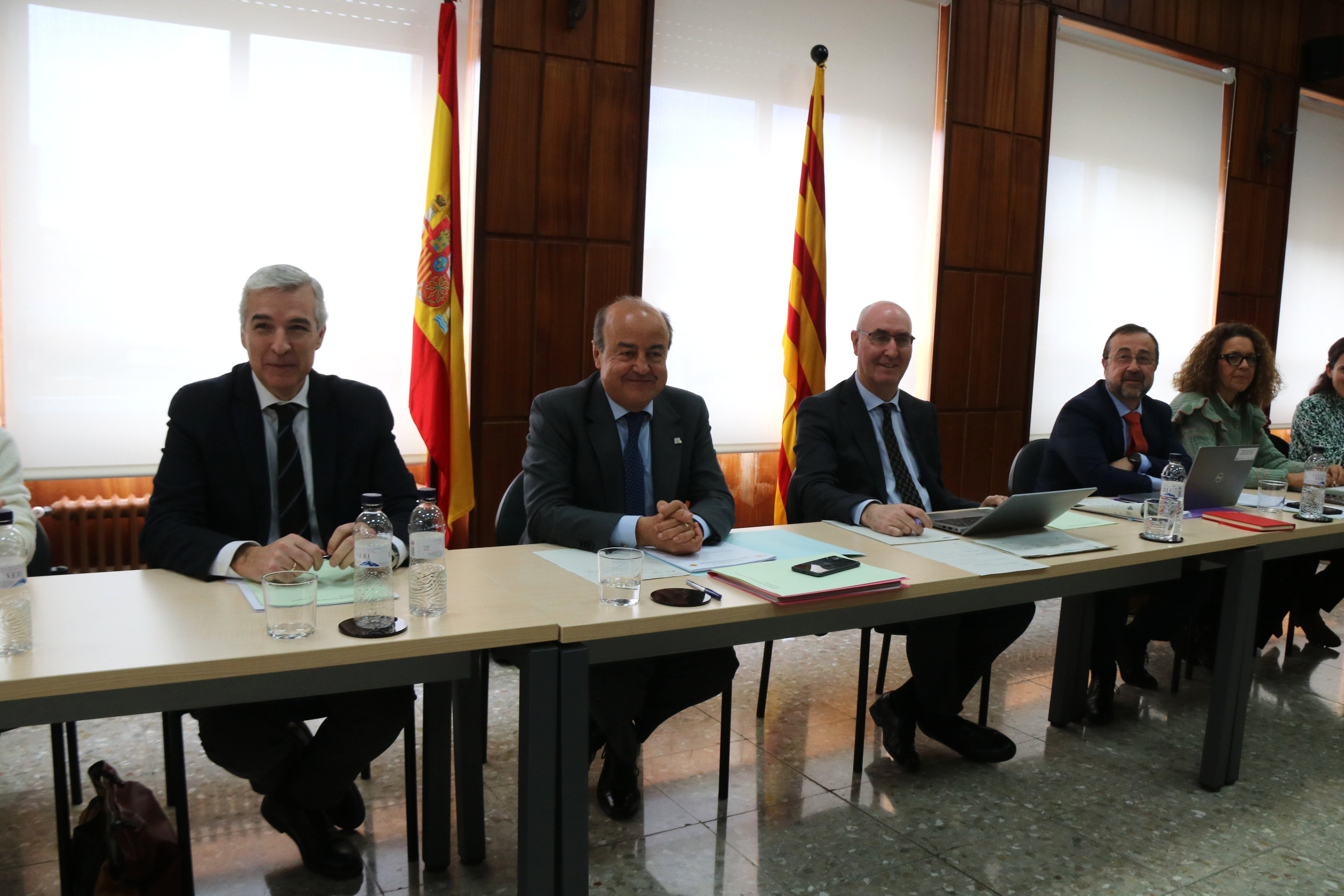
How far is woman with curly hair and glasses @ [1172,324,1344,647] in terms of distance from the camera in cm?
353

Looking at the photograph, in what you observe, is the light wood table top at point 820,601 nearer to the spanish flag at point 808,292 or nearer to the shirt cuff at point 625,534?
the shirt cuff at point 625,534

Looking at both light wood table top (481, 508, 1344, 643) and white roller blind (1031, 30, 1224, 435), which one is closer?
light wood table top (481, 508, 1344, 643)

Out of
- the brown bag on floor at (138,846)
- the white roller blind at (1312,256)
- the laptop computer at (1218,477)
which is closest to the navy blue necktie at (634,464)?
the brown bag on floor at (138,846)

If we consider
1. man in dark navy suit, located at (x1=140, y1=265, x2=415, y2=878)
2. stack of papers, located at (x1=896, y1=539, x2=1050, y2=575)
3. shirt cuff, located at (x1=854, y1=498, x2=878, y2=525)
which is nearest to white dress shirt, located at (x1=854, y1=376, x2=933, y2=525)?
shirt cuff, located at (x1=854, y1=498, x2=878, y2=525)

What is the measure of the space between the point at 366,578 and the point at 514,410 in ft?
8.57

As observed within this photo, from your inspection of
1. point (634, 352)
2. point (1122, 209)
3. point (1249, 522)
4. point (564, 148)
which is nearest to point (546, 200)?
point (564, 148)

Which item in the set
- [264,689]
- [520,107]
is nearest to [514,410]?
[520,107]

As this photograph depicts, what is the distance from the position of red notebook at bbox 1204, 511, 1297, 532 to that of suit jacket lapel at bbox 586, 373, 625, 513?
1.79 meters

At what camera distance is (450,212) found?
3.70 meters

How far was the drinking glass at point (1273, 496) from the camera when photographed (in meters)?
3.02

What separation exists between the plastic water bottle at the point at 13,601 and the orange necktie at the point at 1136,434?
337 centimetres

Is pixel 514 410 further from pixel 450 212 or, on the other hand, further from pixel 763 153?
pixel 763 153

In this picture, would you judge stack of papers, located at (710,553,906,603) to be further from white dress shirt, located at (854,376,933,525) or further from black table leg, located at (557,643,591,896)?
white dress shirt, located at (854,376,933,525)

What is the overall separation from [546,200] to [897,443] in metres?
2.00
